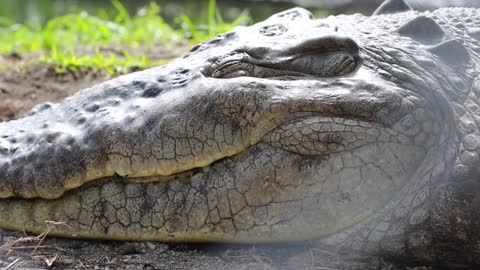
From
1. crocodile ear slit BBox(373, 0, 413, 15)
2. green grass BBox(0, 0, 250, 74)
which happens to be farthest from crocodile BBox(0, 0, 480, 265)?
green grass BBox(0, 0, 250, 74)

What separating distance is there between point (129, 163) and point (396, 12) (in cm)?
135

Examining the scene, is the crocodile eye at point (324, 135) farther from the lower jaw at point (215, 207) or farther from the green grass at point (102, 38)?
the green grass at point (102, 38)

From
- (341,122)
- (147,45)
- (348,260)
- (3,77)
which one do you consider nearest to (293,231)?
(348,260)

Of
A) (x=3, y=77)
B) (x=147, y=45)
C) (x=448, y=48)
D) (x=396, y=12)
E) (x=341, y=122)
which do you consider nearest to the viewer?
(x=341, y=122)

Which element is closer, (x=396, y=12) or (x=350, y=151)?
(x=350, y=151)

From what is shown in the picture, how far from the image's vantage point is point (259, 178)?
258 cm

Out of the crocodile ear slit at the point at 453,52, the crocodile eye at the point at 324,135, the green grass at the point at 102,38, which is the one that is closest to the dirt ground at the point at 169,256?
the crocodile eye at the point at 324,135

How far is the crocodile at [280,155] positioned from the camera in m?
2.54

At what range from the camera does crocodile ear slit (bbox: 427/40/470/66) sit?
2762 mm

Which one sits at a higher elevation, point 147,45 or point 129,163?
point 147,45

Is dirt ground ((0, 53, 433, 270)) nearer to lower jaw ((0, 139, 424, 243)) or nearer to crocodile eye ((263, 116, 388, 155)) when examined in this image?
lower jaw ((0, 139, 424, 243))

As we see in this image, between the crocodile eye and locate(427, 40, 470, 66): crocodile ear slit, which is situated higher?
locate(427, 40, 470, 66): crocodile ear slit

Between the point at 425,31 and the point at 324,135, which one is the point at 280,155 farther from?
the point at 425,31

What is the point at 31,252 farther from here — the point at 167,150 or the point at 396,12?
the point at 396,12
